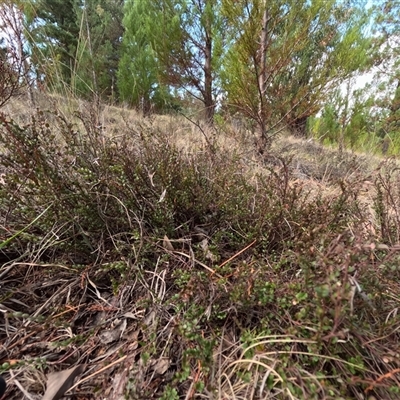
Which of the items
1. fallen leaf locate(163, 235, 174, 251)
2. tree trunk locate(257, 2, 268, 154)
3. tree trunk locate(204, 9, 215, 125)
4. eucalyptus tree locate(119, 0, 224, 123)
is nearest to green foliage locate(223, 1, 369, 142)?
tree trunk locate(257, 2, 268, 154)

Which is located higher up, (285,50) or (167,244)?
(285,50)

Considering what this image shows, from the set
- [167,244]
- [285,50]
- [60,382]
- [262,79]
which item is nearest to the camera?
[60,382]

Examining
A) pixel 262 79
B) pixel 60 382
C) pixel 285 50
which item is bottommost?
pixel 60 382

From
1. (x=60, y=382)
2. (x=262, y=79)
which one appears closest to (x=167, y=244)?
(x=60, y=382)

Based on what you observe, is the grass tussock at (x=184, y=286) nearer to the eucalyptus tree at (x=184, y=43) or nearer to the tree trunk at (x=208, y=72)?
the eucalyptus tree at (x=184, y=43)

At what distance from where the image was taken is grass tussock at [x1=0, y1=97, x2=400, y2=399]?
1.86ft

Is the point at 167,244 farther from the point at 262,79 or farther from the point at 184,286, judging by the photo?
the point at 262,79

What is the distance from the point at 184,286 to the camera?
29.4 inches

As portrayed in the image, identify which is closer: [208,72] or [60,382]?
[60,382]

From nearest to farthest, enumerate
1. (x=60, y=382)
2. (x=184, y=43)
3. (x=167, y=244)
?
(x=60, y=382) < (x=167, y=244) < (x=184, y=43)

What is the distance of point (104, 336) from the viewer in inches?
30.0

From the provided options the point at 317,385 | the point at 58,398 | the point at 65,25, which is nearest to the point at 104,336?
the point at 58,398

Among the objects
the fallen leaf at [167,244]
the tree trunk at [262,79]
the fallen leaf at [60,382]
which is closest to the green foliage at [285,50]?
the tree trunk at [262,79]

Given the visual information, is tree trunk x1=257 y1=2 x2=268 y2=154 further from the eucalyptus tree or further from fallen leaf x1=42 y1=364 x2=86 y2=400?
fallen leaf x1=42 y1=364 x2=86 y2=400
